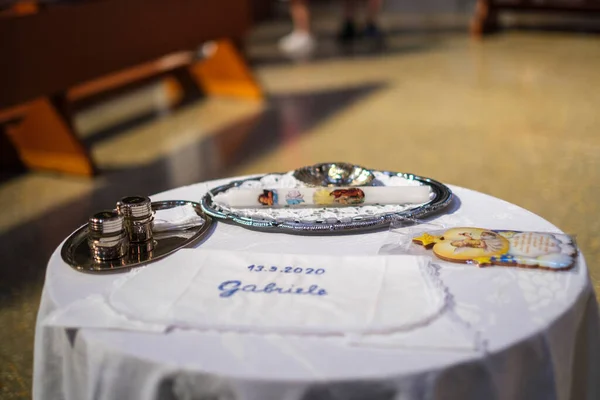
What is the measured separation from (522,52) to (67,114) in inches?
123

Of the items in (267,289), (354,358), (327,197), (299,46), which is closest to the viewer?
(354,358)

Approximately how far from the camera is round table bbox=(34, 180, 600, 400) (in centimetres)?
75

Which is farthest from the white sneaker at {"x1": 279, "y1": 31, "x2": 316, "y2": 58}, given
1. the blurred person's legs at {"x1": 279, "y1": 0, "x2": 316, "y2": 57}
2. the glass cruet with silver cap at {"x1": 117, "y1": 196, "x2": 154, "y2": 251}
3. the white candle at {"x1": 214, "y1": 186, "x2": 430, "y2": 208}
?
the glass cruet with silver cap at {"x1": 117, "y1": 196, "x2": 154, "y2": 251}

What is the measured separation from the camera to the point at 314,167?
54.5 inches

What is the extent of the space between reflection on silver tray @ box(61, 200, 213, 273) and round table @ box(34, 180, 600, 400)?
18 millimetres

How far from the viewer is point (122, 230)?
41.2 inches

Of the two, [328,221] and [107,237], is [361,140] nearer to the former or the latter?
[328,221]

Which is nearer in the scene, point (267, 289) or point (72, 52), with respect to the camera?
point (267, 289)

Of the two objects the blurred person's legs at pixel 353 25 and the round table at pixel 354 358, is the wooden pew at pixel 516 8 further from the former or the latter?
the round table at pixel 354 358

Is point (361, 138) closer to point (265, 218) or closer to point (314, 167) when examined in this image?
point (314, 167)

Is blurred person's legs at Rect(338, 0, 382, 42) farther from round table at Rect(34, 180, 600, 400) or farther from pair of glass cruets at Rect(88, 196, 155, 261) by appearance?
round table at Rect(34, 180, 600, 400)

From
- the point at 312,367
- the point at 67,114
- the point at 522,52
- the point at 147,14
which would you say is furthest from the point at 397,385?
the point at 522,52

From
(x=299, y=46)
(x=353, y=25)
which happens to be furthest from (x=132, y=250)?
(x=353, y=25)

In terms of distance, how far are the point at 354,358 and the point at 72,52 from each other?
231 cm
